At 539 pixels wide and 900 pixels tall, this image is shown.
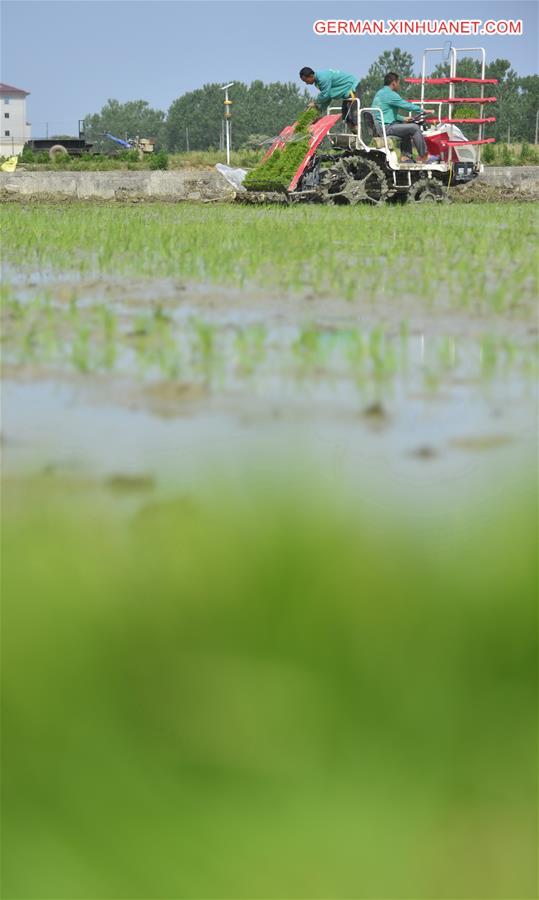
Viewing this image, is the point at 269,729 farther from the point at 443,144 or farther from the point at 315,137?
the point at 443,144

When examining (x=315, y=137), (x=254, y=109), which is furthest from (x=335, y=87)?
(x=254, y=109)

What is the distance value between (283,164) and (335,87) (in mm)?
1277

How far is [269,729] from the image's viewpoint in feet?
3.59

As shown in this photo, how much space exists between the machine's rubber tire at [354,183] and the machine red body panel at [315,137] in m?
0.59

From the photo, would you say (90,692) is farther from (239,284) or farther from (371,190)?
(371,190)

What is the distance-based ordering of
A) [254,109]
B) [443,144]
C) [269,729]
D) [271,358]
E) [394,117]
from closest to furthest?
[269,729] → [271,358] → [394,117] → [443,144] → [254,109]

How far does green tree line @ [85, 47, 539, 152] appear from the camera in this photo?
104 m

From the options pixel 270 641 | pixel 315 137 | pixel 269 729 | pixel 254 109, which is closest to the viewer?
pixel 269 729

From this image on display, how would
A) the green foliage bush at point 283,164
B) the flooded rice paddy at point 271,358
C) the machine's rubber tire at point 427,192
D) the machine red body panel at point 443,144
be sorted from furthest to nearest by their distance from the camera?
the machine red body panel at point 443,144, the machine's rubber tire at point 427,192, the green foliage bush at point 283,164, the flooded rice paddy at point 271,358

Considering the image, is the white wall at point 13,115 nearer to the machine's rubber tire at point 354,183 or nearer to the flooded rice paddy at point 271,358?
the machine's rubber tire at point 354,183

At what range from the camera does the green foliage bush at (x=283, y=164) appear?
607 inches

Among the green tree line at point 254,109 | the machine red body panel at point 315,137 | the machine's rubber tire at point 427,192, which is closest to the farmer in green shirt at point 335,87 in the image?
the machine red body panel at point 315,137

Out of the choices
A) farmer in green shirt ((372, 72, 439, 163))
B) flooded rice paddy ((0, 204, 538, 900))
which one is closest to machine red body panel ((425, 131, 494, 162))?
farmer in green shirt ((372, 72, 439, 163))

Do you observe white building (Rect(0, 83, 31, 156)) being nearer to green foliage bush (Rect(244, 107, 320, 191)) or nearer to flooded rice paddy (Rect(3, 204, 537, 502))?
green foliage bush (Rect(244, 107, 320, 191))
